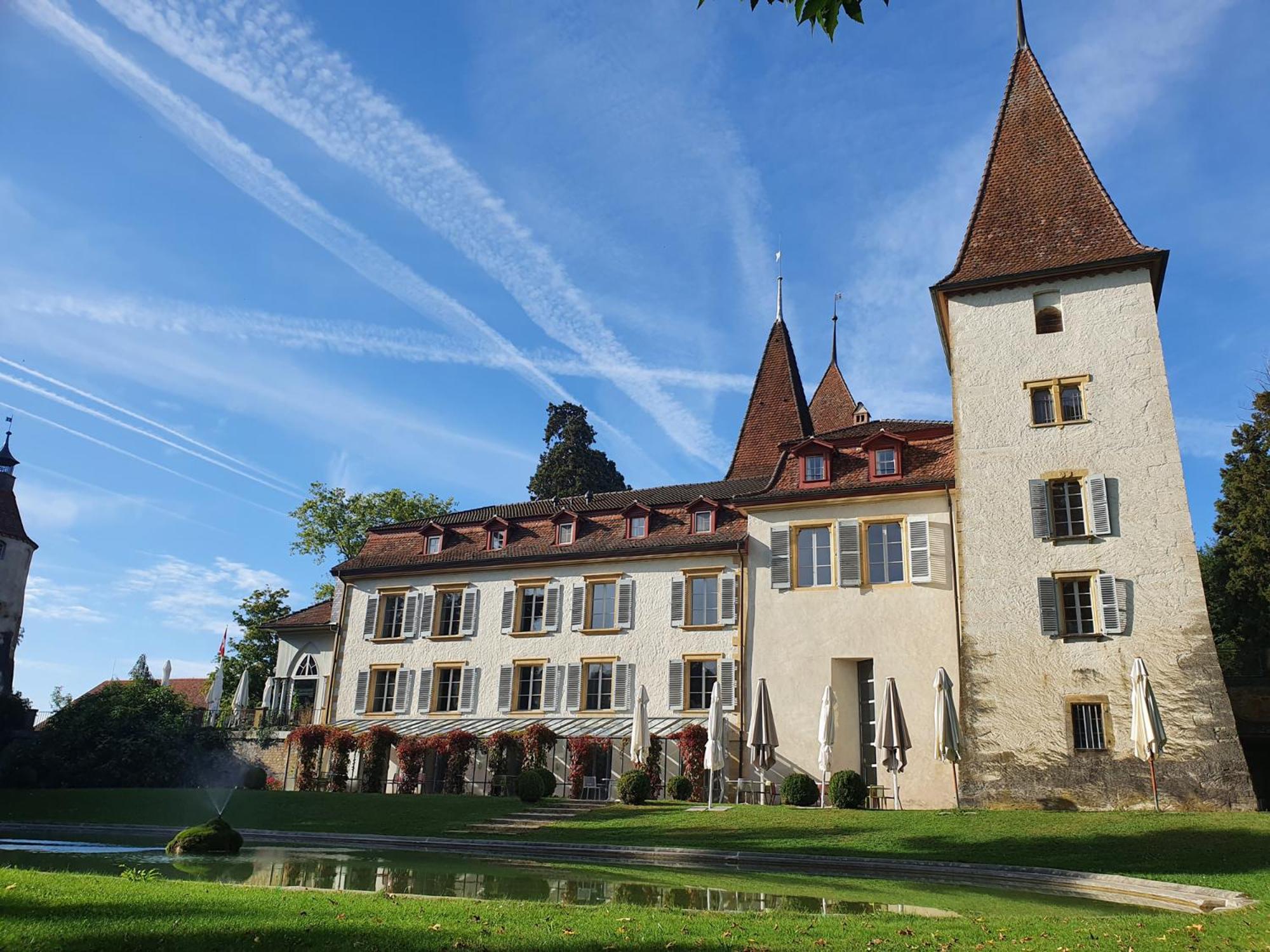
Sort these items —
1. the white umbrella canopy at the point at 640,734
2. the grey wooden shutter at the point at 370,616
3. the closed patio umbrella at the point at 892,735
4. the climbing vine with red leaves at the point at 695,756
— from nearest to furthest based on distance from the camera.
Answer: the closed patio umbrella at the point at 892,735 < the white umbrella canopy at the point at 640,734 < the climbing vine with red leaves at the point at 695,756 < the grey wooden shutter at the point at 370,616

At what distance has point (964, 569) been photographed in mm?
24219

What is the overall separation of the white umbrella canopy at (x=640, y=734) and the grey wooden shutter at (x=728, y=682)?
304 cm

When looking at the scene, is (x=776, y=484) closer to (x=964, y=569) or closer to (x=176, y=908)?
(x=964, y=569)

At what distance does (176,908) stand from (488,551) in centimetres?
2541

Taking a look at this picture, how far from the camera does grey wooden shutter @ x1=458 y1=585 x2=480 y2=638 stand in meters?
32.3

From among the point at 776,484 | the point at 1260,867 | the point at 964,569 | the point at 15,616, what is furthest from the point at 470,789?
the point at 15,616

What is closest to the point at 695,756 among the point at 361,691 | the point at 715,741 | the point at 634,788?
the point at 634,788

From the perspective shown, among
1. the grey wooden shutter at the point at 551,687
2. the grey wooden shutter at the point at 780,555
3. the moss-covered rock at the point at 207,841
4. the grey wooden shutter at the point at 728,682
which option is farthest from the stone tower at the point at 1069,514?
the moss-covered rock at the point at 207,841

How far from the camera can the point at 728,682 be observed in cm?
2786

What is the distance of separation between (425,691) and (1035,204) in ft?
76.1

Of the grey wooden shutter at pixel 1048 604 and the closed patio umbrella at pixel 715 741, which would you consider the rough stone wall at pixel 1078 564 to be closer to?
the grey wooden shutter at pixel 1048 604

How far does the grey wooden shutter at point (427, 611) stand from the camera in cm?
3303

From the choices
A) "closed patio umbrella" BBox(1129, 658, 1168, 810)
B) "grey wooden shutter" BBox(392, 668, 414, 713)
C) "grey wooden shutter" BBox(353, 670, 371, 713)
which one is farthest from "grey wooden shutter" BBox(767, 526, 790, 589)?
"grey wooden shutter" BBox(353, 670, 371, 713)

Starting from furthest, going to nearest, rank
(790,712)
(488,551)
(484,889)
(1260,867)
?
(488,551) → (790,712) → (1260,867) → (484,889)
